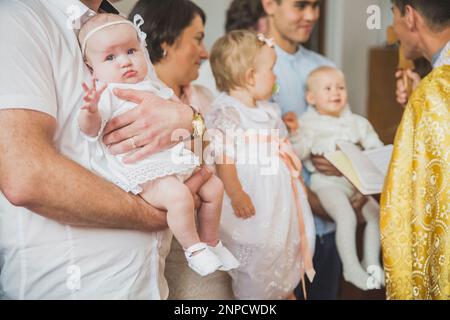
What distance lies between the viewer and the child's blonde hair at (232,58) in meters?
1.67

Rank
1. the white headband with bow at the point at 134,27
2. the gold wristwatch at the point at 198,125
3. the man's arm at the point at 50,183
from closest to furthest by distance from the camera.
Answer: the man's arm at the point at 50,183
the white headband with bow at the point at 134,27
the gold wristwatch at the point at 198,125

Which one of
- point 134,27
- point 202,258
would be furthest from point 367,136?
point 134,27

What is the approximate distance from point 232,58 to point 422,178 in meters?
0.60

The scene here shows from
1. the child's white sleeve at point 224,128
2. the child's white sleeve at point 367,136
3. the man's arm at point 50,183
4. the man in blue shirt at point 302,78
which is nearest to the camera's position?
the man's arm at point 50,183

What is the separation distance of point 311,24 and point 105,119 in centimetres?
74

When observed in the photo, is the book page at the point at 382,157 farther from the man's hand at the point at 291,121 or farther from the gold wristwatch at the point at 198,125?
the gold wristwatch at the point at 198,125

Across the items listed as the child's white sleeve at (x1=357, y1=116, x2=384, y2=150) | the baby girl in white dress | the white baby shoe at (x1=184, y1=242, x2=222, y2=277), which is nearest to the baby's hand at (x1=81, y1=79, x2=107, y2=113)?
the baby girl in white dress

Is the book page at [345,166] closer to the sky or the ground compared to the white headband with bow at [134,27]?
closer to the ground

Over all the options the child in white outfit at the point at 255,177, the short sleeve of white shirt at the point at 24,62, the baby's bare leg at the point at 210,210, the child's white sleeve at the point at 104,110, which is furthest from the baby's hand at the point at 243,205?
the short sleeve of white shirt at the point at 24,62

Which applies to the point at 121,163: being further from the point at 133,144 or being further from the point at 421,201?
the point at 421,201

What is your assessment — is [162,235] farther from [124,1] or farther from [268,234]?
[124,1]

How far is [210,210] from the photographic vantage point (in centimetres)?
156

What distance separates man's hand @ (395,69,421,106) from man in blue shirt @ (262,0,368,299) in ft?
0.76

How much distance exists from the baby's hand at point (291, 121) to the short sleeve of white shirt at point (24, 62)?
0.72m
